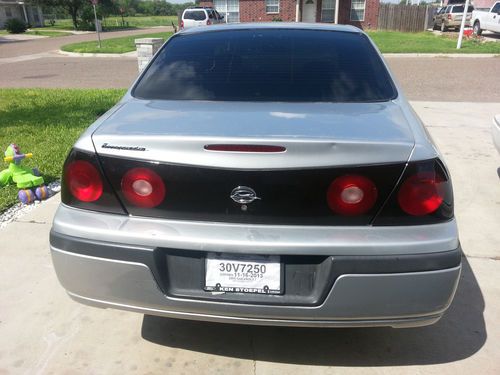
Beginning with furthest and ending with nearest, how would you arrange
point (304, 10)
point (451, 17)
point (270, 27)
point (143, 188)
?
point (304, 10), point (451, 17), point (270, 27), point (143, 188)

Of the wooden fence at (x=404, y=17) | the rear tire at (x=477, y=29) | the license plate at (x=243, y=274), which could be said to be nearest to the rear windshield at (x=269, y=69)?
the license plate at (x=243, y=274)

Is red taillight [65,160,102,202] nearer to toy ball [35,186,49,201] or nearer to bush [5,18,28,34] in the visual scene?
toy ball [35,186,49,201]

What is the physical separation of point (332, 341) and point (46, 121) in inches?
239

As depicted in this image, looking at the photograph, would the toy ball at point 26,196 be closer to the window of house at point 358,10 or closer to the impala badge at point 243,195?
the impala badge at point 243,195

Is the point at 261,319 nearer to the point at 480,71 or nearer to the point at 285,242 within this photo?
the point at 285,242

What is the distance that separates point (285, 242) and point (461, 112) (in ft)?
23.2

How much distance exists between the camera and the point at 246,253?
73.2 inches

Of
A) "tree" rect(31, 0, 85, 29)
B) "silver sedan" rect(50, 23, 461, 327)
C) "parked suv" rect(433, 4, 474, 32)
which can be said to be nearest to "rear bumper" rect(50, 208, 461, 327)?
"silver sedan" rect(50, 23, 461, 327)

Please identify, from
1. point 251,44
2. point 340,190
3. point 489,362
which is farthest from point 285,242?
point 251,44

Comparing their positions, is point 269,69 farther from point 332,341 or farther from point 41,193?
point 41,193

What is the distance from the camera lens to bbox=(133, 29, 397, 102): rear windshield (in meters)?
2.54

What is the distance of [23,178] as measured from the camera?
4316mm

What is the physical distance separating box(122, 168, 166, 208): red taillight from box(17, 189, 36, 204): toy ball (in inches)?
104

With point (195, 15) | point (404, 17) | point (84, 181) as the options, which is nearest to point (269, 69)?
point (84, 181)
